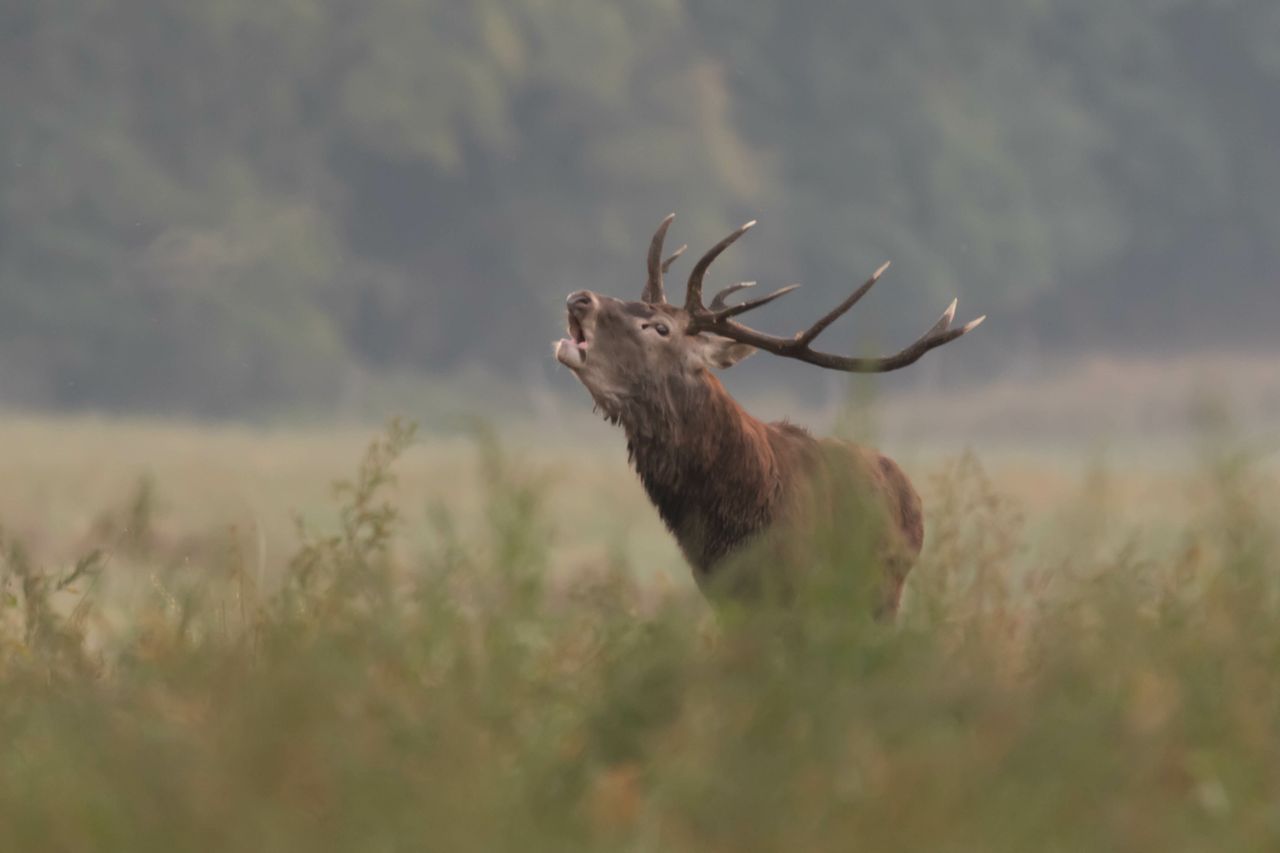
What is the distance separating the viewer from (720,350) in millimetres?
7523

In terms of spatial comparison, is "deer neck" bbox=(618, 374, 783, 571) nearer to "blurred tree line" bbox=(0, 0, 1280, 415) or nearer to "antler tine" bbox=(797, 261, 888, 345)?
"antler tine" bbox=(797, 261, 888, 345)

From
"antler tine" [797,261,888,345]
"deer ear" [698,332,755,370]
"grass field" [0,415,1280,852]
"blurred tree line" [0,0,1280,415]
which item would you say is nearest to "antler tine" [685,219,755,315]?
"deer ear" [698,332,755,370]

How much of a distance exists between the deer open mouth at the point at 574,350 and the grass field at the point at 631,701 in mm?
1762

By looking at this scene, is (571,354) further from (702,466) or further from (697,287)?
(697,287)

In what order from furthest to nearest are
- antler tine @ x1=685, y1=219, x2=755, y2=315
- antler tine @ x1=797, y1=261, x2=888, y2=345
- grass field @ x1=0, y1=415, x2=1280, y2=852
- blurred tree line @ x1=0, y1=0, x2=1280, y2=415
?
blurred tree line @ x1=0, y1=0, x2=1280, y2=415 → antler tine @ x1=685, y1=219, x2=755, y2=315 → antler tine @ x1=797, y1=261, x2=888, y2=345 → grass field @ x1=0, y1=415, x2=1280, y2=852

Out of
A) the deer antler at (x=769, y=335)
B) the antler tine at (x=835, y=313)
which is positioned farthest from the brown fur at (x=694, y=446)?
the antler tine at (x=835, y=313)

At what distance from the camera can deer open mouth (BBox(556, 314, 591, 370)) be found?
7.07 m

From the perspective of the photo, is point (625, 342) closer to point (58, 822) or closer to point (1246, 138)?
point (58, 822)

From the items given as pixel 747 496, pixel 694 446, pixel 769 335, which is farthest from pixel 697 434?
pixel 769 335

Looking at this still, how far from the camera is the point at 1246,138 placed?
5825 cm

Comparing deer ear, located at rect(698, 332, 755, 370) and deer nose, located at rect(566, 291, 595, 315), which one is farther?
A: deer ear, located at rect(698, 332, 755, 370)

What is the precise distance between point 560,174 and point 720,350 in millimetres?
44405

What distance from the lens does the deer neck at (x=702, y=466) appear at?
7.00 metres

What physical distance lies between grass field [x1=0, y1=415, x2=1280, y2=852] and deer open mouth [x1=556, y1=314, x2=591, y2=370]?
5.78ft
